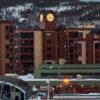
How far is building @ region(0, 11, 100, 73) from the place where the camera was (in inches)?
2662

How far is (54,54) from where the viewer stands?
6875 centimetres

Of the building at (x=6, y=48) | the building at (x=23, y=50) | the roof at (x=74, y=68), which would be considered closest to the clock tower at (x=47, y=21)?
the building at (x=23, y=50)

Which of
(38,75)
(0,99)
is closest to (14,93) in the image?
(0,99)

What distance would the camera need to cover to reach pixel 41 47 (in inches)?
2667

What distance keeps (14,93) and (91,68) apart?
1762 inches

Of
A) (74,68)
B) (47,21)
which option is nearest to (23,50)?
(47,21)

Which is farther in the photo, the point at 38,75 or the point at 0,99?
the point at 38,75

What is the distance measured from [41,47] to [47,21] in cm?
474

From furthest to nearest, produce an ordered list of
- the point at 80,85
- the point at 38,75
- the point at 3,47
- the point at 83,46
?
the point at 83,46
the point at 3,47
the point at 38,75
the point at 80,85

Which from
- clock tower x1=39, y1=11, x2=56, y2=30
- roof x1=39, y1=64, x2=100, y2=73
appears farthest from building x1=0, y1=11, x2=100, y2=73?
roof x1=39, y1=64, x2=100, y2=73

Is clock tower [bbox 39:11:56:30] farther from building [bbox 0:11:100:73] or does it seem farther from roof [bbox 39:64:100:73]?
roof [bbox 39:64:100:73]

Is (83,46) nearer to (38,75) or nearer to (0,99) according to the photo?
(38,75)

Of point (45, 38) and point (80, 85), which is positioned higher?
point (45, 38)

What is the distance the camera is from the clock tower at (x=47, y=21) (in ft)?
230
